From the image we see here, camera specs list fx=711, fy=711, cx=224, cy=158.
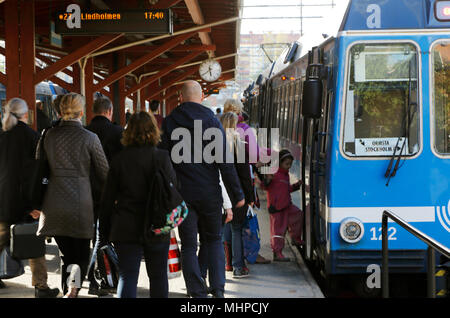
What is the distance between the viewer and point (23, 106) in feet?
20.1

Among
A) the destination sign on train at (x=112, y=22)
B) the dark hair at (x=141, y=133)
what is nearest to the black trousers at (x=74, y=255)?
the dark hair at (x=141, y=133)

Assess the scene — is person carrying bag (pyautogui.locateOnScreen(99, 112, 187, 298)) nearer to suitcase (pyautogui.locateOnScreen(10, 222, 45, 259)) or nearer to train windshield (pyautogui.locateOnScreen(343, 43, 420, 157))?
suitcase (pyautogui.locateOnScreen(10, 222, 45, 259))

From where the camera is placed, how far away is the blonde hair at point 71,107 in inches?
216

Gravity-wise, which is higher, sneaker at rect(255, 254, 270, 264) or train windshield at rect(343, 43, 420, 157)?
train windshield at rect(343, 43, 420, 157)

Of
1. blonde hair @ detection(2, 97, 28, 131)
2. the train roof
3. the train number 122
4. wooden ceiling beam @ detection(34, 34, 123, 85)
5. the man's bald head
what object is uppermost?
wooden ceiling beam @ detection(34, 34, 123, 85)

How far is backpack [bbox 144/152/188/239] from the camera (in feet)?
15.0

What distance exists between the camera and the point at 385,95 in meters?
6.01

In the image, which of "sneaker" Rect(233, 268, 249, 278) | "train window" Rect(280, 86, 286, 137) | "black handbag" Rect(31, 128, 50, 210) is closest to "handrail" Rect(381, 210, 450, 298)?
"sneaker" Rect(233, 268, 249, 278)

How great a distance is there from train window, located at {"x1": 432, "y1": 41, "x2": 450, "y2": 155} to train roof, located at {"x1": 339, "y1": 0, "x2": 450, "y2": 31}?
9.1 inches

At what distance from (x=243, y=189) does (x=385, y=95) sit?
59.5 inches

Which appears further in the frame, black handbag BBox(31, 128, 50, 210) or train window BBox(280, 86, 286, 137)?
train window BBox(280, 86, 286, 137)

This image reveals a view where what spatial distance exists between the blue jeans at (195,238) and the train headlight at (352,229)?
1.15m

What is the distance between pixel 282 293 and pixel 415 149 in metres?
1.76
